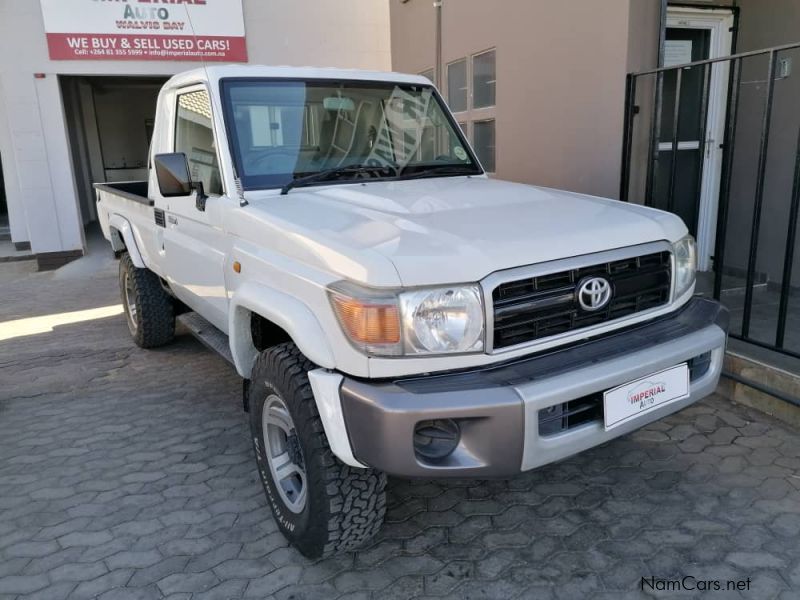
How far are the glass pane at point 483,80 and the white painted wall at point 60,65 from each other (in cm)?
363

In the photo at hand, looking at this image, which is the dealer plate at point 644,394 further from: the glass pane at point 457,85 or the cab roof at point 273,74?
the glass pane at point 457,85

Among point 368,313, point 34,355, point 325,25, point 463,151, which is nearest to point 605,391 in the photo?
point 368,313

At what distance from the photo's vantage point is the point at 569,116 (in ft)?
17.6

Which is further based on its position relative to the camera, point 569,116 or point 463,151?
point 569,116

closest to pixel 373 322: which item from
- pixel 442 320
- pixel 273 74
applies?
pixel 442 320

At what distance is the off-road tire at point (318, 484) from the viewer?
2291 millimetres

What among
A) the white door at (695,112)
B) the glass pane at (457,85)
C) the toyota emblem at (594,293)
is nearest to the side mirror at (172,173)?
the toyota emblem at (594,293)

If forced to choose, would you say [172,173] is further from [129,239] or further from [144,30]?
[144,30]

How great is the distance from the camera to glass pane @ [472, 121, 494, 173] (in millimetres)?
6828

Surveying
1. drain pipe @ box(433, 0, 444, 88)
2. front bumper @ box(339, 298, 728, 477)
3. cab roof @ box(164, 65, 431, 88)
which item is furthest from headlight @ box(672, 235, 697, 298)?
drain pipe @ box(433, 0, 444, 88)

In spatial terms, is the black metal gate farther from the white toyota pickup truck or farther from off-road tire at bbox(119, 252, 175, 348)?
off-road tire at bbox(119, 252, 175, 348)

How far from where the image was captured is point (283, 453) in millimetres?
2732

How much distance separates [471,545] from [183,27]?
359 inches

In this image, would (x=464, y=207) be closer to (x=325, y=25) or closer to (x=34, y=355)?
(x=34, y=355)
